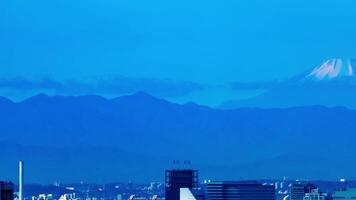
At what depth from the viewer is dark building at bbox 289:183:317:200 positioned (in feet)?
376

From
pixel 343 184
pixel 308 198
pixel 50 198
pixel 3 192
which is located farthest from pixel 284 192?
pixel 3 192

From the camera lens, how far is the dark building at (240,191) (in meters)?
97.1

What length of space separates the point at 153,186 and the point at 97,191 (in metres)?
5.64

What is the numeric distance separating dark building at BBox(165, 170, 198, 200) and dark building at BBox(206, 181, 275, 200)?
357 cm

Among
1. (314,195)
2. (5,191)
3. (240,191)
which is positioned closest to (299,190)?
(314,195)

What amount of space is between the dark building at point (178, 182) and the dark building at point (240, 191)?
3.57m

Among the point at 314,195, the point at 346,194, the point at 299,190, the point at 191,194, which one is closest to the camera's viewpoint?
the point at 346,194

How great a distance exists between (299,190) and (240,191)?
68.4ft

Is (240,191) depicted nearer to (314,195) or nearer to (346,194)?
(346,194)

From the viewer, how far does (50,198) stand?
110 m

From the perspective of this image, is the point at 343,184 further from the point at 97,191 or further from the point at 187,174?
the point at 97,191

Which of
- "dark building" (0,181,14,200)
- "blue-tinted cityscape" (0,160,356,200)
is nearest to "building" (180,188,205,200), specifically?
"blue-tinted cityscape" (0,160,356,200)

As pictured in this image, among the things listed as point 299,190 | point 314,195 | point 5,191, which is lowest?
point 5,191

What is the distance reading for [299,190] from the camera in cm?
11831
